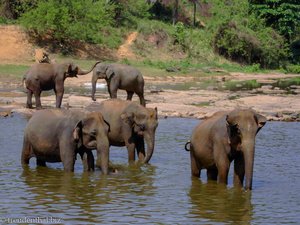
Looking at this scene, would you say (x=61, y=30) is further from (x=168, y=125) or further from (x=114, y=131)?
(x=114, y=131)

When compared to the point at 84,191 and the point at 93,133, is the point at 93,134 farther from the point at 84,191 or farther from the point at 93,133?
the point at 84,191

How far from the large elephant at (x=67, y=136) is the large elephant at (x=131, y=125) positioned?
1.57 meters

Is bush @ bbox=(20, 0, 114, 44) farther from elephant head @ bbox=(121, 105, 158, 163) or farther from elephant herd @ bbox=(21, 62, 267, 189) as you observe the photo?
elephant head @ bbox=(121, 105, 158, 163)

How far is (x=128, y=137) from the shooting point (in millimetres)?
15703

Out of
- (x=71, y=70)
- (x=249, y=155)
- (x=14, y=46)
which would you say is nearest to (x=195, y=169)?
(x=249, y=155)

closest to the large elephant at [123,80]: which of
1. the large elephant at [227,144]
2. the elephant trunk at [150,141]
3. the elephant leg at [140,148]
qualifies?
the elephant leg at [140,148]

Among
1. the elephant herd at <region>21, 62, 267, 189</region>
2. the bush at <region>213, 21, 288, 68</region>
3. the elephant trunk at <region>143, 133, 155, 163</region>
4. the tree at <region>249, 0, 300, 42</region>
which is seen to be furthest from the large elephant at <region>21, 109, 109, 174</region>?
the tree at <region>249, 0, 300, 42</region>

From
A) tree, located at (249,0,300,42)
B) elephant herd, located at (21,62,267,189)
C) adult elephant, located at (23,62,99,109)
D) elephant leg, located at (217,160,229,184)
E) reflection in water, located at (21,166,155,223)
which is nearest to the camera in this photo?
reflection in water, located at (21,166,155,223)

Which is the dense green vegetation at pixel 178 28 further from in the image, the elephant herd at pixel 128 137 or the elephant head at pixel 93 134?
the elephant head at pixel 93 134

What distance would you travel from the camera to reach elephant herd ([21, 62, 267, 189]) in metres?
11.7

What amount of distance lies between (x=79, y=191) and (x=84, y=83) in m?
25.4

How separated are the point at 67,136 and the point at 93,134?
524 mm

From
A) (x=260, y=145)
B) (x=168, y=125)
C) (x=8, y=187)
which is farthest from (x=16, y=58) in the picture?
(x=8, y=187)

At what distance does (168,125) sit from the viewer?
2298 centimetres
